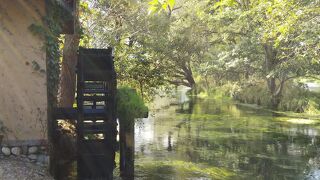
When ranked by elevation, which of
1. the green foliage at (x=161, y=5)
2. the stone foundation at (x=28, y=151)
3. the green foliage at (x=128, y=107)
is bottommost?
the stone foundation at (x=28, y=151)

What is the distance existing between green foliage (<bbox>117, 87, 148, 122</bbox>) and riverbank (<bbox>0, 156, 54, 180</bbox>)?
2.27m

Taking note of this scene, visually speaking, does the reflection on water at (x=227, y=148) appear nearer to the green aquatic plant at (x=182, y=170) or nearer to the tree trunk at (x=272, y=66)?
the green aquatic plant at (x=182, y=170)

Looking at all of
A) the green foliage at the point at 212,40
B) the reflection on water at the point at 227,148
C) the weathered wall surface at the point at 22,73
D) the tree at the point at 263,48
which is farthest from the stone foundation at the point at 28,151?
the tree at the point at 263,48

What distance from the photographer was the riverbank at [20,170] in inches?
264

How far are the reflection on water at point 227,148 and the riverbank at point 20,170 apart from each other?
286 cm

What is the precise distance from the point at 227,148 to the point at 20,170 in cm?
808

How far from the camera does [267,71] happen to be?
26.1 metres

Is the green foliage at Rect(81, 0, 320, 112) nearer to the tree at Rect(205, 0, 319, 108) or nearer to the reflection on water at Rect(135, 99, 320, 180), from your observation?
the tree at Rect(205, 0, 319, 108)

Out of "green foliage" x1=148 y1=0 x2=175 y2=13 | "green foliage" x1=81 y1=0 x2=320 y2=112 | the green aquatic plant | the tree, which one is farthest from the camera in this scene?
the tree

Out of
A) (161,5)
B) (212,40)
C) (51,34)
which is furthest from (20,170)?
(212,40)

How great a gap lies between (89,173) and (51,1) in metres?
3.66

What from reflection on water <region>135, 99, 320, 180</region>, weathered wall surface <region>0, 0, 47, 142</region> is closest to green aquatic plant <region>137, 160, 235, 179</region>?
reflection on water <region>135, 99, 320, 180</region>

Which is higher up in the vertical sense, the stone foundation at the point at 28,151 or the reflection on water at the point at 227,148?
the stone foundation at the point at 28,151

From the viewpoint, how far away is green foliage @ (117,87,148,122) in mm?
9270
